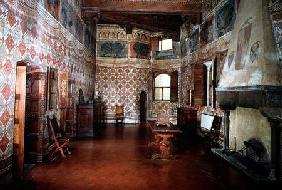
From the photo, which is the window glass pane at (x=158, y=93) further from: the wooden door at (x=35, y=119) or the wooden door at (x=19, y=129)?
the wooden door at (x=19, y=129)

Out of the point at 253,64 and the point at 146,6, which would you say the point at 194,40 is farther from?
the point at 253,64

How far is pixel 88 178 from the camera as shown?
624 centimetres

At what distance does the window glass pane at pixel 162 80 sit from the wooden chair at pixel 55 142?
12.3 m

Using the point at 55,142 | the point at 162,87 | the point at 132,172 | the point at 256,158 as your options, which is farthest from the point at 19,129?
the point at 162,87

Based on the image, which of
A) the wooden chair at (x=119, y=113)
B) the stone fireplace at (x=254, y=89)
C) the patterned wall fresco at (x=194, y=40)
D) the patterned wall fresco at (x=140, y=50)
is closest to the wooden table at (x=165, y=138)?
the stone fireplace at (x=254, y=89)

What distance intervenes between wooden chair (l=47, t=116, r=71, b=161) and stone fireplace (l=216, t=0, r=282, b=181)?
4.68 metres

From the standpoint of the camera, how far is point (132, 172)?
683 centimetres

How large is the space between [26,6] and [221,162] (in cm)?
640

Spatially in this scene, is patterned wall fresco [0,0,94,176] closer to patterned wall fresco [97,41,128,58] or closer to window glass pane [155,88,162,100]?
patterned wall fresco [97,41,128,58]

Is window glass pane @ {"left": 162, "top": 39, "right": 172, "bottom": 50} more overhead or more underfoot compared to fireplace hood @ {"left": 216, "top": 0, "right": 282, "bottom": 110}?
more overhead

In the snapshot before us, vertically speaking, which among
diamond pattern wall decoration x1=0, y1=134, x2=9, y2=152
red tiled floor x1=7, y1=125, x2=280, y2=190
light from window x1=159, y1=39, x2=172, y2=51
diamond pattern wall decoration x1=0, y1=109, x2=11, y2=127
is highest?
light from window x1=159, y1=39, x2=172, y2=51

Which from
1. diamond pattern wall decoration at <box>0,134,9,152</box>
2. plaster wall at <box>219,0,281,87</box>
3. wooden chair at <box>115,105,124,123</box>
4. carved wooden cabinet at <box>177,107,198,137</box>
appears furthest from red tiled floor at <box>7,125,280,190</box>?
wooden chair at <box>115,105,124,123</box>

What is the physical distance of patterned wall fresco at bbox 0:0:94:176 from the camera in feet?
18.0

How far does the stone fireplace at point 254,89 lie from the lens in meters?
5.99
